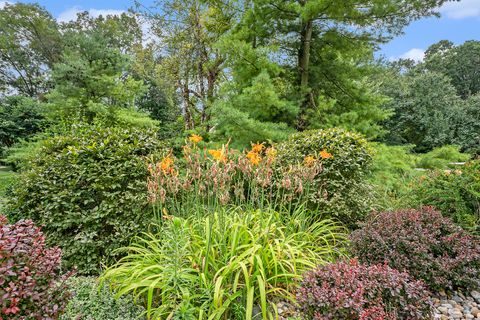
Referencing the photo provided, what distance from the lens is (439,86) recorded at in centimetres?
1554

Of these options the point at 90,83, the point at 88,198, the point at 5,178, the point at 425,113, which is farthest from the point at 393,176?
the point at 425,113

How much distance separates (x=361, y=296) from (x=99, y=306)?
68.7 inches

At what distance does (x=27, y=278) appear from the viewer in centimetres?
141

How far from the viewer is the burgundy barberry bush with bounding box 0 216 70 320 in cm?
136

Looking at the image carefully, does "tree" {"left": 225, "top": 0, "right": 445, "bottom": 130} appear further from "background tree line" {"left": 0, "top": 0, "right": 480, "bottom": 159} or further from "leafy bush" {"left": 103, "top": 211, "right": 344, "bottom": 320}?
"leafy bush" {"left": 103, "top": 211, "right": 344, "bottom": 320}

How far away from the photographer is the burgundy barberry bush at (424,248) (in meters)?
2.38

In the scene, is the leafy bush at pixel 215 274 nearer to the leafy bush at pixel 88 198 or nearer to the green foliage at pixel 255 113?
the leafy bush at pixel 88 198

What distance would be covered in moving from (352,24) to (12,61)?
1913 centimetres

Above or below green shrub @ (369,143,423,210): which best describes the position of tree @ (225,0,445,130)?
above

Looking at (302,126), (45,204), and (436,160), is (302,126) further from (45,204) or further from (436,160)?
(45,204)

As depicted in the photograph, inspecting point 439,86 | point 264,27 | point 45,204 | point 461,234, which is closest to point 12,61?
point 264,27

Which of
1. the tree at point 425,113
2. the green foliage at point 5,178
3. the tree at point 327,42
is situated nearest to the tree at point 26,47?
the green foliage at point 5,178

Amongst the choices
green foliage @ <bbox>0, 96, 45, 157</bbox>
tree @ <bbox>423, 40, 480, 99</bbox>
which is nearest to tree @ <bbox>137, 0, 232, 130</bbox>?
green foliage @ <bbox>0, 96, 45, 157</bbox>

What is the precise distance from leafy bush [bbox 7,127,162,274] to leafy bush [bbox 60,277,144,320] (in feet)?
1.87
